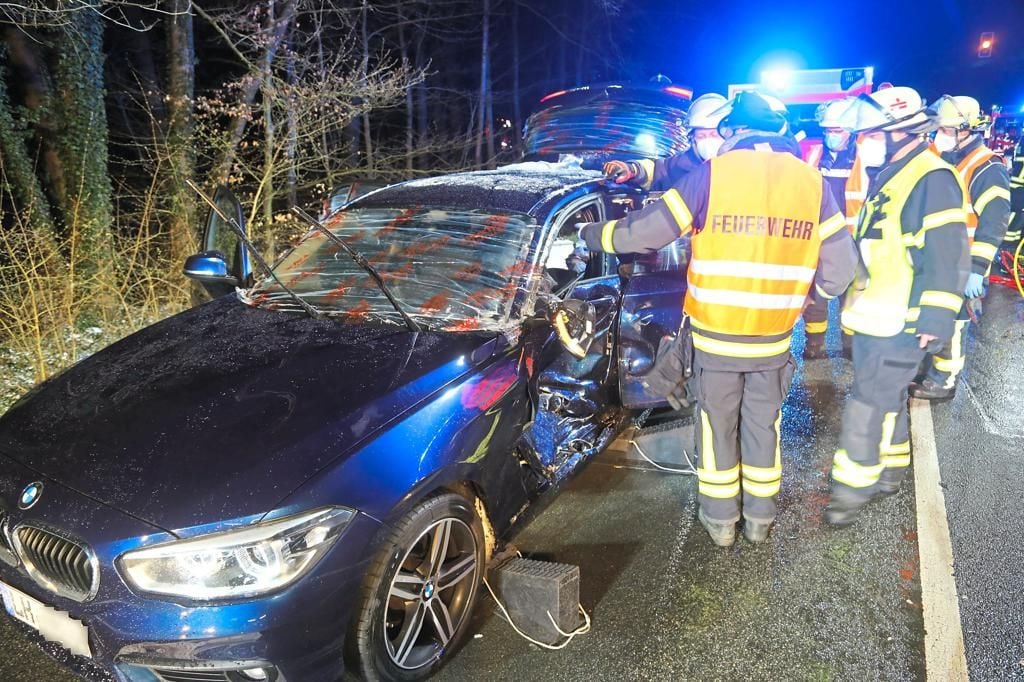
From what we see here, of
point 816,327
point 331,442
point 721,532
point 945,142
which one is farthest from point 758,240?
point 945,142

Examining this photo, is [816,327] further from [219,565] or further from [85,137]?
[85,137]

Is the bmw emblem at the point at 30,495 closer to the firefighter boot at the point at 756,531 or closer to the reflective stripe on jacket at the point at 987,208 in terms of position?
the firefighter boot at the point at 756,531

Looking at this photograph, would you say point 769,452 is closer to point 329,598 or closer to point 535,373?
point 535,373

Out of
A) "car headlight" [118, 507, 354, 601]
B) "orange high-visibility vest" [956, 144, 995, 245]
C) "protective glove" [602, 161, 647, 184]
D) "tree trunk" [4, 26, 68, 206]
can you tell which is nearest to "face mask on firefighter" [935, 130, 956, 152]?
"orange high-visibility vest" [956, 144, 995, 245]

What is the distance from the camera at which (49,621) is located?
1977mm

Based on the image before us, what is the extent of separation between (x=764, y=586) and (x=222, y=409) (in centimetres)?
229

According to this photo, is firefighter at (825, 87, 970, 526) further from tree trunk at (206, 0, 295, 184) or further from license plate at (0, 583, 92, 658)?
tree trunk at (206, 0, 295, 184)

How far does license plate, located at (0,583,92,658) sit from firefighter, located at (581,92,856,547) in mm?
2339

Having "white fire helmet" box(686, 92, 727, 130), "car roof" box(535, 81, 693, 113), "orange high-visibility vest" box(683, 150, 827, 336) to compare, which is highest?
"car roof" box(535, 81, 693, 113)

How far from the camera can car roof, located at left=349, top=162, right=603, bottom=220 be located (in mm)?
3271

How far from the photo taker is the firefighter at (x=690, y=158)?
14.3ft

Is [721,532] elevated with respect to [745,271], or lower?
lower

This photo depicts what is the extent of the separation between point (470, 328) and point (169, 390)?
3.77 feet

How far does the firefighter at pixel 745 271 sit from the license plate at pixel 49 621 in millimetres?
2339
